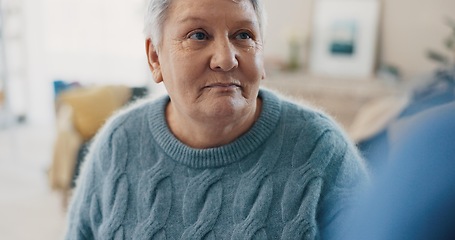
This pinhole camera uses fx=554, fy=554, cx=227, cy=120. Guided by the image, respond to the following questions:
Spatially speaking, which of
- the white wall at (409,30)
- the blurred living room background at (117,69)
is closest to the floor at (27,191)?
the blurred living room background at (117,69)

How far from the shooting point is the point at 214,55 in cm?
109

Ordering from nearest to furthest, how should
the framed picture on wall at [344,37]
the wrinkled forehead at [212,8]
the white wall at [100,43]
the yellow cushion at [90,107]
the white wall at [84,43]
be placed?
the wrinkled forehead at [212,8], the yellow cushion at [90,107], the framed picture on wall at [344,37], the white wall at [100,43], the white wall at [84,43]

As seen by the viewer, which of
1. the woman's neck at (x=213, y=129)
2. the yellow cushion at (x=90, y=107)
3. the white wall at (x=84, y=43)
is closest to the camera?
the woman's neck at (x=213, y=129)

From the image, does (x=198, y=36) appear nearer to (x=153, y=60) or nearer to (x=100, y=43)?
(x=153, y=60)

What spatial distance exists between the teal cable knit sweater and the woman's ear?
12cm

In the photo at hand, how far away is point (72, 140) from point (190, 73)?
97.1 inches

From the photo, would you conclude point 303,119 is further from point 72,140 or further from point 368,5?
point 368,5

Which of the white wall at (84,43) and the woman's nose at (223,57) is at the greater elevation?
the woman's nose at (223,57)

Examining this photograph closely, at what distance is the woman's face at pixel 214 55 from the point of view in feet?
3.55

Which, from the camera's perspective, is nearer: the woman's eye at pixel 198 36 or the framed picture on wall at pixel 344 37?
the woman's eye at pixel 198 36

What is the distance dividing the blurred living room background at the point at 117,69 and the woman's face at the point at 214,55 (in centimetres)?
172

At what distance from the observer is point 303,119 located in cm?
124

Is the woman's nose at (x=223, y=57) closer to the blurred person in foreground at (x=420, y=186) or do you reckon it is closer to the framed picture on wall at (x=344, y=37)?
the blurred person in foreground at (x=420, y=186)

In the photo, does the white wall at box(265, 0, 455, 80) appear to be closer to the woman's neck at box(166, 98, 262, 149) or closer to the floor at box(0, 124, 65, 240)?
the floor at box(0, 124, 65, 240)
